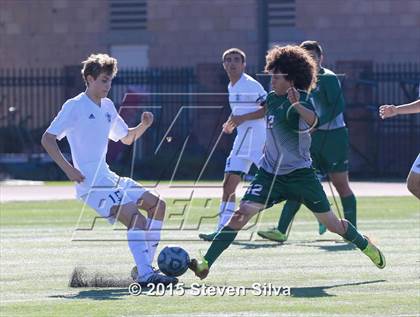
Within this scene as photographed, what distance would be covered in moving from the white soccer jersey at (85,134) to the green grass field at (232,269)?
1057 millimetres

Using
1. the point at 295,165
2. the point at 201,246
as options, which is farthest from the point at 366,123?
the point at 295,165

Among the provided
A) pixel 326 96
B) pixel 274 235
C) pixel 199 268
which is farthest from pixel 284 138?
pixel 274 235

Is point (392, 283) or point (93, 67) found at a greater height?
point (93, 67)

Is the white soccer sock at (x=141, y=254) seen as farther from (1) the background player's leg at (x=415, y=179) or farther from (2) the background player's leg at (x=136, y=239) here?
(1) the background player's leg at (x=415, y=179)

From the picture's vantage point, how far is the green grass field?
9.86 meters

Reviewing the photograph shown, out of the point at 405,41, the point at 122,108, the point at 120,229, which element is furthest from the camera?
the point at 405,41

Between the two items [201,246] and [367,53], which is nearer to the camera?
[201,246]

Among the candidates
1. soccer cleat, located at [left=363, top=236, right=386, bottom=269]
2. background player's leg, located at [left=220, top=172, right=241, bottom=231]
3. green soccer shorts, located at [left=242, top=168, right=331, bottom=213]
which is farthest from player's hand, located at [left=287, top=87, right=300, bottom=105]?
background player's leg, located at [left=220, top=172, right=241, bottom=231]

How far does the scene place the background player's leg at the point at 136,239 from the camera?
11.2 metres

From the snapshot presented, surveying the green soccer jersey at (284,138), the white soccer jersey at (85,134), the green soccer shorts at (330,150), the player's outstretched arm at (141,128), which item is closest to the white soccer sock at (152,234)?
the white soccer jersey at (85,134)

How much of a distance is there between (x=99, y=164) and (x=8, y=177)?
19195mm

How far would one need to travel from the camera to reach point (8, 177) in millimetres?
30141

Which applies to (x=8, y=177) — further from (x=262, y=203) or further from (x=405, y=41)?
(x=262, y=203)

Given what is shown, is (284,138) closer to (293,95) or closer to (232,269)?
(293,95)
